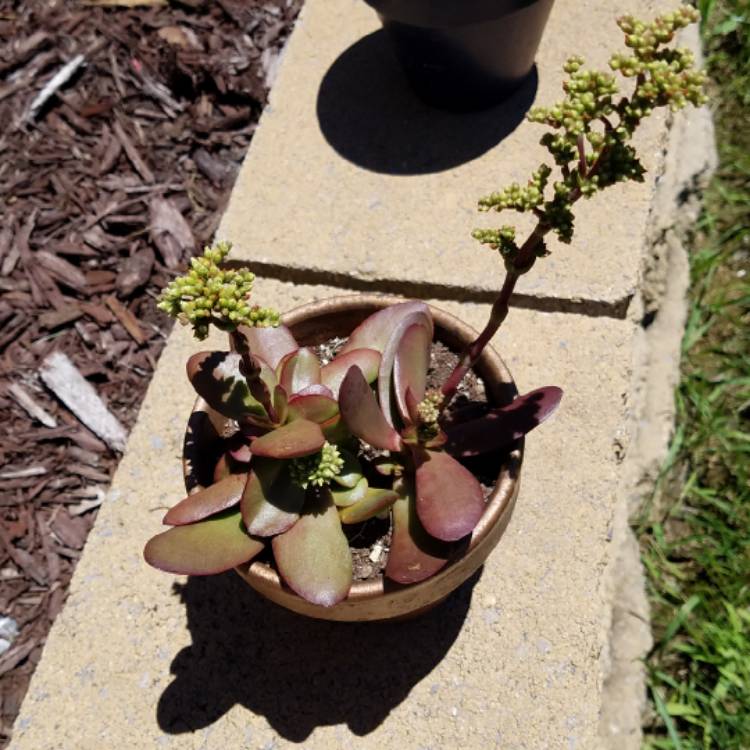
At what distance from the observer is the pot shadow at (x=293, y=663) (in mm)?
1739

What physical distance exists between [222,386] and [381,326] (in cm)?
30

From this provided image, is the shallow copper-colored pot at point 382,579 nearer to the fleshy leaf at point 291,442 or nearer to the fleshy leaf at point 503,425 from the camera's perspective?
the fleshy leaf at point 503,425

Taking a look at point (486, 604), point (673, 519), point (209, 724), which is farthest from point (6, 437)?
point (673, 519)

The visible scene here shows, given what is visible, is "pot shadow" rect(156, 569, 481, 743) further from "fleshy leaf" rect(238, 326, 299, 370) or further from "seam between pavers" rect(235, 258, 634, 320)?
"seam between pavers" rect(235, 258, 634, 320)

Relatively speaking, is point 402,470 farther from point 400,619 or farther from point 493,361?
point 400,619

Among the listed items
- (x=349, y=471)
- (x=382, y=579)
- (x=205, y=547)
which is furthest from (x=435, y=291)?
(x=205, y=547)

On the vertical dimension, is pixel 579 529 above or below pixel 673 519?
above

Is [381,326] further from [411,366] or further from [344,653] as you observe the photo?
[344,653]

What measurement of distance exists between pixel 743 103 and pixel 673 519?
1.47 m

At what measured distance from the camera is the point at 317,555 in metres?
1.37

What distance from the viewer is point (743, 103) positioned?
2900mm

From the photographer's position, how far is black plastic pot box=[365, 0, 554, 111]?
2.08 meters

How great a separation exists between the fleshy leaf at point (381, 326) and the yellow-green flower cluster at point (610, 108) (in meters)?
0.35

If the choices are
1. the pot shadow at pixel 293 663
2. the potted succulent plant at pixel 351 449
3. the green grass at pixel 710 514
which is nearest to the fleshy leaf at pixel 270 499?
the potted succulent plant at pixel 351 449
